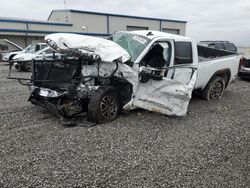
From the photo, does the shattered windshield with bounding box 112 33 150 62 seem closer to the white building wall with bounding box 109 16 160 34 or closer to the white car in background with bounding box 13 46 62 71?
the white car in background with bounding box 13 46 62 71

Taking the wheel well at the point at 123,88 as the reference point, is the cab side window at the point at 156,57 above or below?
above

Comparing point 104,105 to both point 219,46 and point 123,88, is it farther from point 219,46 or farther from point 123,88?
point 219,46

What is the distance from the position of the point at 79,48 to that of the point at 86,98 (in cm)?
104

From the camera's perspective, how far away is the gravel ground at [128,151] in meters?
3.35

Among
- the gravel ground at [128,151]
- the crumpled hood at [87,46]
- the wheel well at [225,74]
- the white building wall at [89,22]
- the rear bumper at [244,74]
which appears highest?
the white building wall at [89,22]

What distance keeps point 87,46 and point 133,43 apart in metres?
1.22

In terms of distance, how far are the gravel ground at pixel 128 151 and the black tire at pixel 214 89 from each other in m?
1.34

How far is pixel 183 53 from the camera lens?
6.47 metres

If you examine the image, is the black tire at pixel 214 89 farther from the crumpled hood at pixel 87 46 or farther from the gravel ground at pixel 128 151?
the crumpled hood at pixel 87 46

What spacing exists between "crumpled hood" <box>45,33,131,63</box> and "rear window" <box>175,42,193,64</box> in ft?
4.97

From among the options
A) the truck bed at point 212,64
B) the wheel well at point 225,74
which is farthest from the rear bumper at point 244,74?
the wheel well at point 225,74

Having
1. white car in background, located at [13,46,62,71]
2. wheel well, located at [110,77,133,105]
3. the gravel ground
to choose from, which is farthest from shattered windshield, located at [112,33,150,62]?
white car in background, located at [13,46,62,71]

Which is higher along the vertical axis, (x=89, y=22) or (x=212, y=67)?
(x=89, y=22)

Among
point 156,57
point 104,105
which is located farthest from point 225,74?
point 104,105
